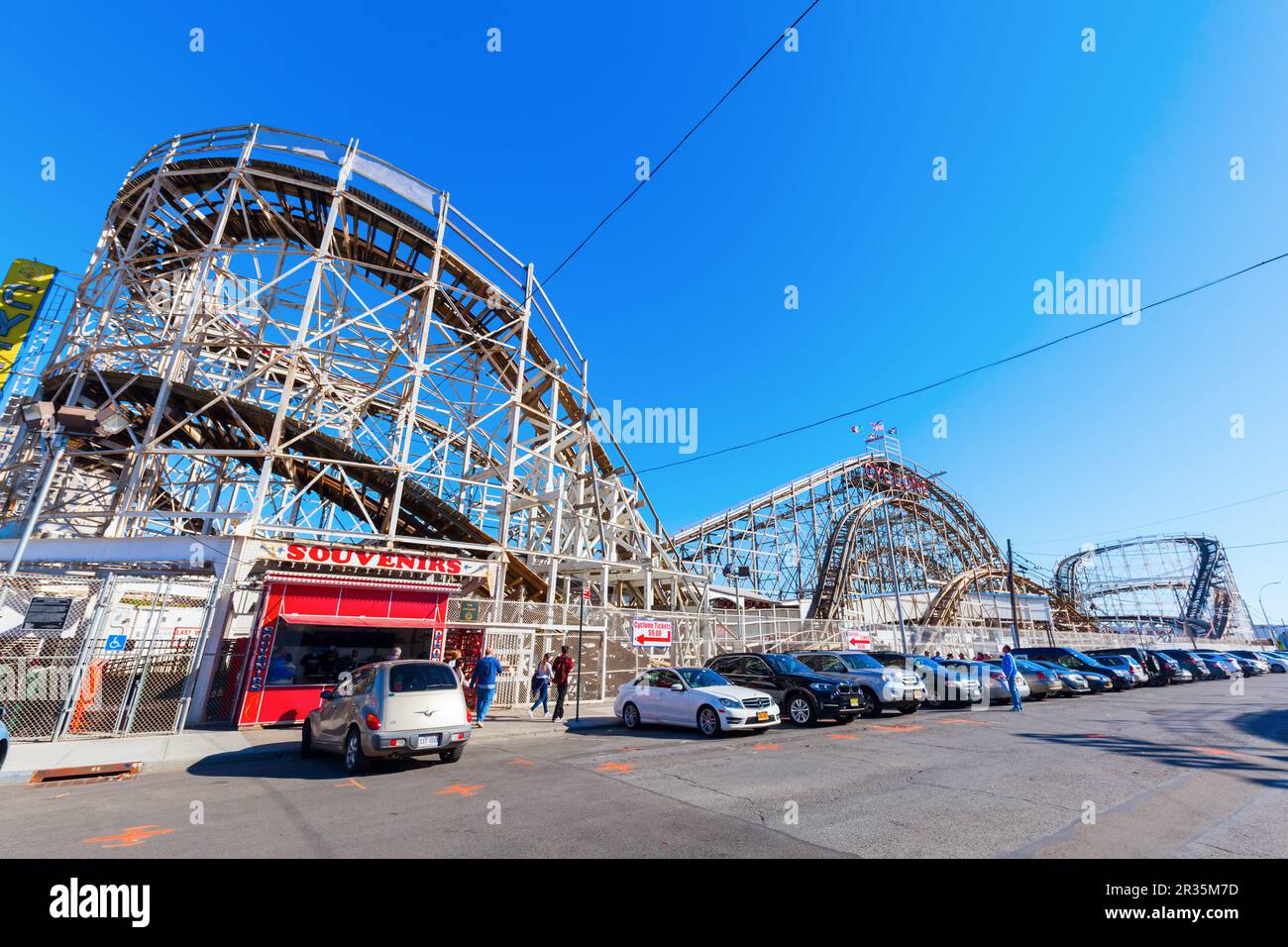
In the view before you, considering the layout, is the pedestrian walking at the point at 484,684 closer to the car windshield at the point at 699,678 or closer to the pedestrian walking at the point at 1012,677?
the car windshield at the point at 699,678

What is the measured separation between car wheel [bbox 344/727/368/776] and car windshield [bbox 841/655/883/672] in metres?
12.4

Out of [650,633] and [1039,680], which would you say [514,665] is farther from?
[1039,680]

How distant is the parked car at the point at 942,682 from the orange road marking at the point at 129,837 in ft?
55.2

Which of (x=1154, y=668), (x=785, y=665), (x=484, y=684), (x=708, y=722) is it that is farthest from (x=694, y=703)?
(x=1154, y=668)

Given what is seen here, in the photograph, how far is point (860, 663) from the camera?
1631 centimetres

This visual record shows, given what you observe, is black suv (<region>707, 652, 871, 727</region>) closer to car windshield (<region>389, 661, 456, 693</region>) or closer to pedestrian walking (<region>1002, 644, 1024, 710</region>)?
pedestrian walking (<region>1002, 644, 1024, 710</region>)

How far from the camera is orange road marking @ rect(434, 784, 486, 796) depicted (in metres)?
7.25

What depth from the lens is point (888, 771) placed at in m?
8.38

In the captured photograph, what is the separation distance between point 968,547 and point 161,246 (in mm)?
57572

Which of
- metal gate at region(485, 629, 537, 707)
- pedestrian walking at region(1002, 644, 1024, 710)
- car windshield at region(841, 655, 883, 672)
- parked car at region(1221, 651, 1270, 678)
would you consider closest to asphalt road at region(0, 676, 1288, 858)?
car windshield at region(841, 655, 883, 672)

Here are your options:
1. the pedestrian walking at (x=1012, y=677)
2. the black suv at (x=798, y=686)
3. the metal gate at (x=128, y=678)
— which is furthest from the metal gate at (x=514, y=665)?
the pedestrian walking at (x=1012, y=677)

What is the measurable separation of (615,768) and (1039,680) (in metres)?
18.6
